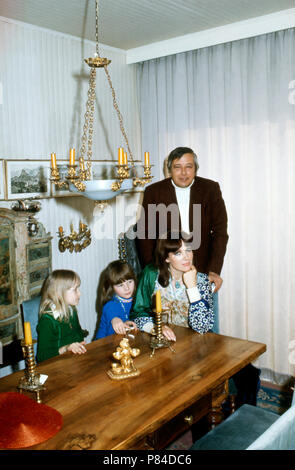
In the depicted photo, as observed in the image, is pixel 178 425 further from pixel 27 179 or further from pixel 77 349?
pixel 27 179

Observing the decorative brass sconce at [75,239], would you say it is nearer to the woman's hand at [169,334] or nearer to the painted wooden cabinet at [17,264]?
the painted wooden cabinet at [17,264]

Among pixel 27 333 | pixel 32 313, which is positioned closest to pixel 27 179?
pixel 32 313

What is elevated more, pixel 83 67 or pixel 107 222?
pixel 83 67

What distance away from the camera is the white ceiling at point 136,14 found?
340cm

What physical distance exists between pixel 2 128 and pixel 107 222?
1.50 meters

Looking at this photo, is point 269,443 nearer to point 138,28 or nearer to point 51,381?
point 51,381

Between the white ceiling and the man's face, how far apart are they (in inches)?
44.9

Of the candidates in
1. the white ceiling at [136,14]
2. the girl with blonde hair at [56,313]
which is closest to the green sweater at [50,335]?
the girl with blonde hair at [56,313]

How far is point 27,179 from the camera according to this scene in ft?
12.5

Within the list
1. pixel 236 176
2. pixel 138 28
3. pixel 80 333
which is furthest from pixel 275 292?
pixel 138 28

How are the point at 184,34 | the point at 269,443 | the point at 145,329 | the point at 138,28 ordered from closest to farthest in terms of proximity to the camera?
the point at 269,443
the point at 145,329
the point at 138,28
the point at 184,34

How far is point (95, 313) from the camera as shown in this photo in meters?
4.65

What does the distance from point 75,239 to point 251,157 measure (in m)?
1.82
